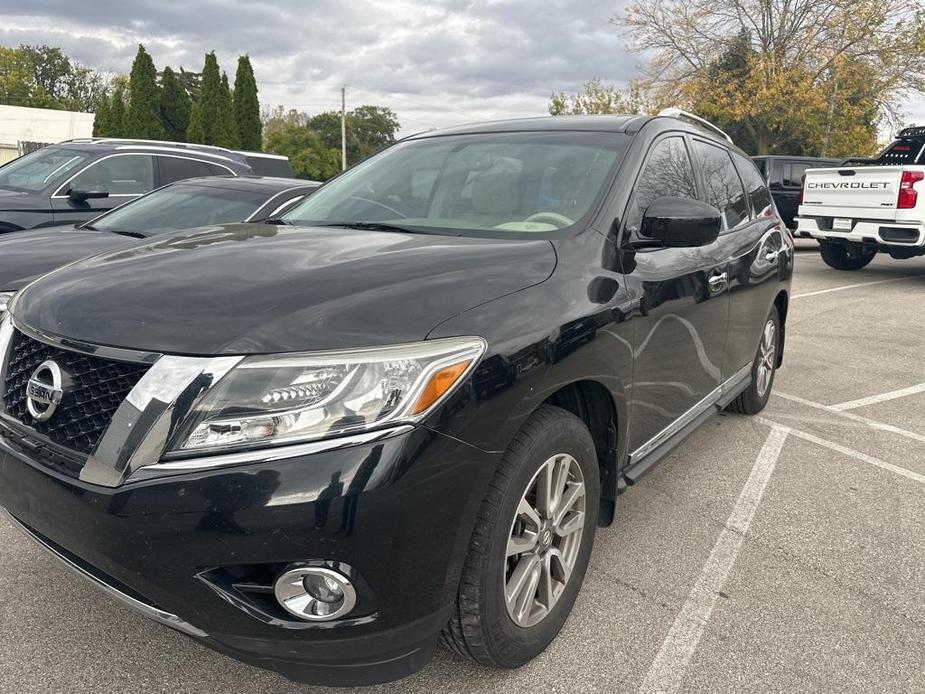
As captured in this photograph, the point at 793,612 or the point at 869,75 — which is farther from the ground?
the point at 869,75

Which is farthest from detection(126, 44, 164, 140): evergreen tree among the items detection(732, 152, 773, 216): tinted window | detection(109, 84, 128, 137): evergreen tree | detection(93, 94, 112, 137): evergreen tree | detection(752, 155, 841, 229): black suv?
detection(732, 152, 773, 216): tinted window

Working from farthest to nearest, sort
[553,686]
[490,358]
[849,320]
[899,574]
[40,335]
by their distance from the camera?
[849,320] → [899,574] → [553,686] → [40,335] → [490,358]

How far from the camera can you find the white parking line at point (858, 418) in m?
4.61

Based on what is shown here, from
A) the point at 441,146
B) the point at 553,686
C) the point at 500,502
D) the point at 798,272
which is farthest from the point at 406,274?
the point at 798,272

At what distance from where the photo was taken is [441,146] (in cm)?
343

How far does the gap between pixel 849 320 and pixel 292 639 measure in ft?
27.4

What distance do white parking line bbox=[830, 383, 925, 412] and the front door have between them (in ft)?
6.99

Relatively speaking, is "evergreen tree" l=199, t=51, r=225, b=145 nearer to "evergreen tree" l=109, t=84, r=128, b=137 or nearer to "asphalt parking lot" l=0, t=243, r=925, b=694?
"evergreen tree" l=109, t=84, r=128, b=137

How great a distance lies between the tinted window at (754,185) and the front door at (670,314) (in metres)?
1.10

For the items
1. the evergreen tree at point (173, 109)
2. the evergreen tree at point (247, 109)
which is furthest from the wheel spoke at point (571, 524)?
the evergreen tree at point (173, 109)

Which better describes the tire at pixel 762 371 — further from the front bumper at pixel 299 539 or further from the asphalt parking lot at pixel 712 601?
the front bumper at pixel 299 539

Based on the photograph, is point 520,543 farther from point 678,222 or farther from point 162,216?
point 162,216

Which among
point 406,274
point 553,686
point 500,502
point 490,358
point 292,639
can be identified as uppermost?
point 406,274

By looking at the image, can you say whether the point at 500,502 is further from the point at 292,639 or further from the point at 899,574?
the point at 899,574
